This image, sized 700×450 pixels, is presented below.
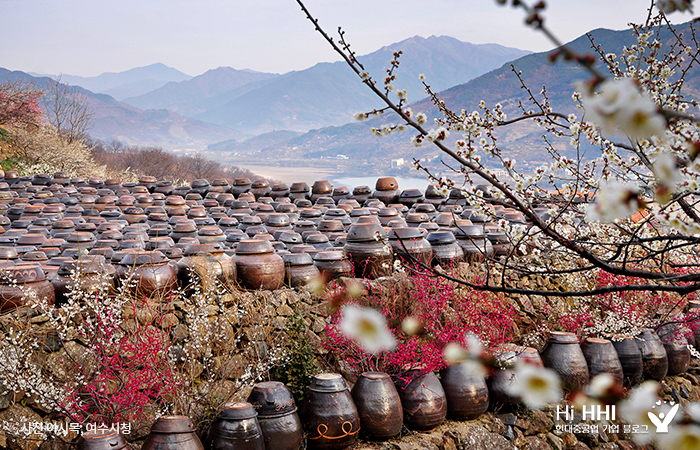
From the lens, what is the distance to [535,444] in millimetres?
4469

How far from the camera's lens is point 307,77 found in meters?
69.4

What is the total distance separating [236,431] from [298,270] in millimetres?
1737

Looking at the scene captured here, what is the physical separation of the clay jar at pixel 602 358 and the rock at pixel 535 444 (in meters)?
0.86

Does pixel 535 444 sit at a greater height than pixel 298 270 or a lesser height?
lesser

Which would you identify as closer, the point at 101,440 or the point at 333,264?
the point at 101,440

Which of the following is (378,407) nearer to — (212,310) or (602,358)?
(212,310)

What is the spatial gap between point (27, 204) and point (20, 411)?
531 centimetres

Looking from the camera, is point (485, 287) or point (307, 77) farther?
point (307, 77)

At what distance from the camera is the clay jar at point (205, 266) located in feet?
14.1

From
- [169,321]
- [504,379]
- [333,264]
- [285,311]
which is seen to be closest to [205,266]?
[169,321]

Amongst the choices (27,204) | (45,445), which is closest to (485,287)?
(45,445)

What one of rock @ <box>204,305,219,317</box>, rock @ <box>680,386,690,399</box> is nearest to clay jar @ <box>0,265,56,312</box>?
rock @ <box>204,305,219,317</box>

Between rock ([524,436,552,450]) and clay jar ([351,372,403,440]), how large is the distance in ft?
4.01

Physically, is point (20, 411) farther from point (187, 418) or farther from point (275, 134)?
point (275, 134)
